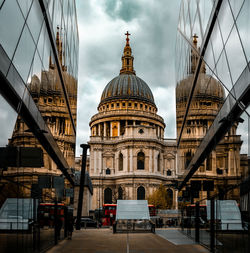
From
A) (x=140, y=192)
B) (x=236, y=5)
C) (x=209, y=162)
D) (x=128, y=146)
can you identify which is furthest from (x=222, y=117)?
(x=128, y=146)

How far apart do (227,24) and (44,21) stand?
21.3 feet

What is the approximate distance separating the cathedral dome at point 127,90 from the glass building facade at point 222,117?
10442 cm

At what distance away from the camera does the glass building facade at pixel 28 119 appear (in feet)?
29.8

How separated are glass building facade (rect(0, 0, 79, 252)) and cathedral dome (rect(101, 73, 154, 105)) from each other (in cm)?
10658

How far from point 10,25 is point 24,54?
185cm

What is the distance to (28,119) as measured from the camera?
1279 cm

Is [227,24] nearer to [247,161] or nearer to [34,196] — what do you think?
[247,161]

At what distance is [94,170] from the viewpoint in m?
105

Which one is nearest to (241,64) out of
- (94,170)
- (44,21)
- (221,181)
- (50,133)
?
(221,181)

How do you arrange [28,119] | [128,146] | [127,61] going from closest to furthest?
[28,119] → [128,146] → [127,61]

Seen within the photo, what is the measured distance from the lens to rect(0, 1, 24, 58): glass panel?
8.77 m

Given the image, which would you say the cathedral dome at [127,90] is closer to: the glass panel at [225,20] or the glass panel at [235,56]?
the glass panel at [225,20]

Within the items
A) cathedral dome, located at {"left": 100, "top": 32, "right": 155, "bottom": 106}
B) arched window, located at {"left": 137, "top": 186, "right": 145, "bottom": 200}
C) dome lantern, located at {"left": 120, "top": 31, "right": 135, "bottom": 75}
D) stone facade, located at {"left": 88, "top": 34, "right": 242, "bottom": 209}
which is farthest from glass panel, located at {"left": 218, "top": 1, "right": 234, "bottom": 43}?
dome lantern, located at {"left": 120, "top": 31, "right": 135, "bottom": 75}

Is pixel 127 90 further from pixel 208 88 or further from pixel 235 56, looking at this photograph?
pixel 235 56
